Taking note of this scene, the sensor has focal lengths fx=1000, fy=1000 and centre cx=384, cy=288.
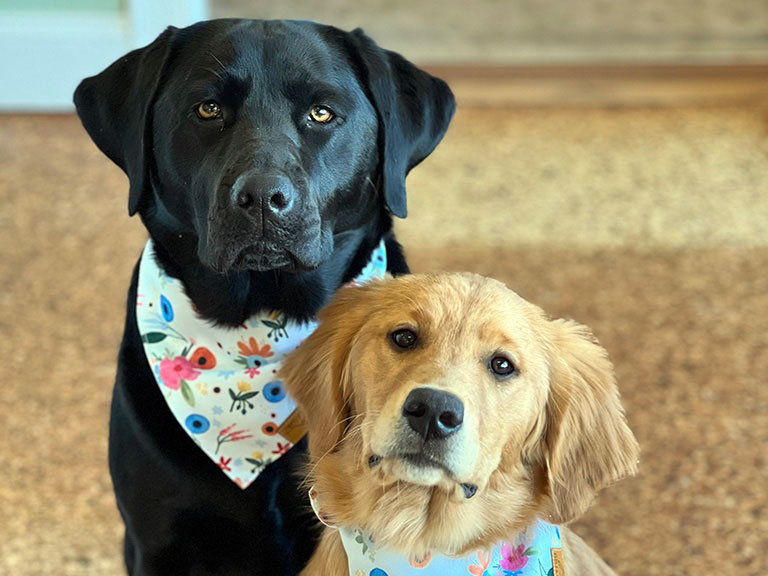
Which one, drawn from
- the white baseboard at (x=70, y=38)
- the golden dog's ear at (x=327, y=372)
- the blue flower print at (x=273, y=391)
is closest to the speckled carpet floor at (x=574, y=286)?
the white baseboard at (x=70, y=38)

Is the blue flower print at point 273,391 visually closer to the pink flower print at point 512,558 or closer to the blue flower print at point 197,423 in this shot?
the blue flower print at point 197,423

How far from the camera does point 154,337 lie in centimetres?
172

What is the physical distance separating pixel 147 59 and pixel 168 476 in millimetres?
697

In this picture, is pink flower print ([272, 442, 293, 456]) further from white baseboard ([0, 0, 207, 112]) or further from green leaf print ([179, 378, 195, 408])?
white baseboard ([0, 0, 207, 112])

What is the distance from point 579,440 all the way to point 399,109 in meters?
0.64

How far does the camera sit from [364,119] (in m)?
1.67

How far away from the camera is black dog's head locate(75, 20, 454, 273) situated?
1.53 metres

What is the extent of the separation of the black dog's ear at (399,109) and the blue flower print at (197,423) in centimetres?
48

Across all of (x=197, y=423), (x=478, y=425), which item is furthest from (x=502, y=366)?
(x=197, y=423)

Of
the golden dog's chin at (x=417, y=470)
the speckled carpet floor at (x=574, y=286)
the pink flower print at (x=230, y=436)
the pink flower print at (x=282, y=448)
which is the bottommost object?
the speckled carpet floor at (x=574, y=286)

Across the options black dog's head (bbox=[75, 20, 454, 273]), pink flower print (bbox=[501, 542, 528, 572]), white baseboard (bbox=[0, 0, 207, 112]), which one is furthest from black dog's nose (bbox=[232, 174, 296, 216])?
white baseboard (bbox=[0, 0, 207, 112])

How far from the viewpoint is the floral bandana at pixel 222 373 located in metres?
1.68

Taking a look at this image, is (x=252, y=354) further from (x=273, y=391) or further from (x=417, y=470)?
(x=417, y=470)

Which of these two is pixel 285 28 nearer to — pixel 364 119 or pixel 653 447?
pixel 364 119
